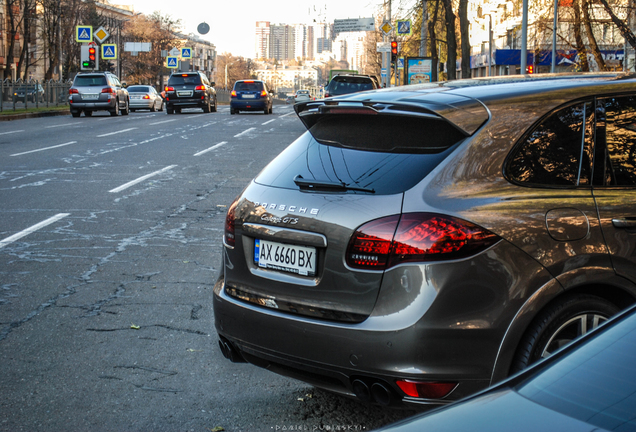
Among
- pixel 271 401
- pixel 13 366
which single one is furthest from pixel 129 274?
pixel 271 401

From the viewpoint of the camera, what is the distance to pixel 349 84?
31281 millimetres

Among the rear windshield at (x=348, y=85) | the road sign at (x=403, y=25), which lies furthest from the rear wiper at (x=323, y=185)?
the road sign at (x=403, y=25)

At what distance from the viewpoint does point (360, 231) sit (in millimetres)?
3172

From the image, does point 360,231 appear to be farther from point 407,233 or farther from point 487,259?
point 487,259

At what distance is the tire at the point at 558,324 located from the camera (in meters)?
3.16

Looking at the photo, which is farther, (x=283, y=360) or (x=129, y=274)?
(x=129, y=274)

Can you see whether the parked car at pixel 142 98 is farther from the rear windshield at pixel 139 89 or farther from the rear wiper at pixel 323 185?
the rear wiper at pixel 323 185

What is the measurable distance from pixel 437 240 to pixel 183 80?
35432mm

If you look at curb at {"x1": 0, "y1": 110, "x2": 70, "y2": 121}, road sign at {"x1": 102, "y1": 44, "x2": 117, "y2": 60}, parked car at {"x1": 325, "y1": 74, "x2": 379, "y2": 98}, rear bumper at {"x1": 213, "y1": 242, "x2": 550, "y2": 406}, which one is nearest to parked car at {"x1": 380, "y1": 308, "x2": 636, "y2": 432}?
rear bumper at {"x1": 213, "y1": 242, "x2": 550, "y2": 406}

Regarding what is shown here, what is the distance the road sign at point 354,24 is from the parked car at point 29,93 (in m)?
39.3

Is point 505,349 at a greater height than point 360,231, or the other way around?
point 360,231

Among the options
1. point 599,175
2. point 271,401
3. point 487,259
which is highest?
point 599,175

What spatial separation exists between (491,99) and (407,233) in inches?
32.8

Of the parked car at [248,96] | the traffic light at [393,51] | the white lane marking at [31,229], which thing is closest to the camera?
the white lane marking at [31,229]
